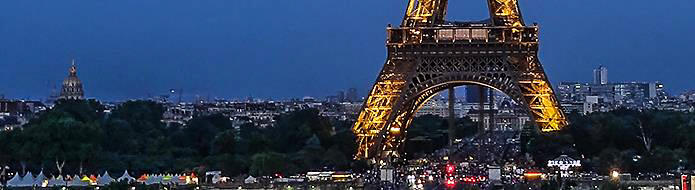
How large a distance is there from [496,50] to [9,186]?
17591 millimetres

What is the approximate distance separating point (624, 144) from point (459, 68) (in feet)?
27.0

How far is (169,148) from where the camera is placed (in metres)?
53.3

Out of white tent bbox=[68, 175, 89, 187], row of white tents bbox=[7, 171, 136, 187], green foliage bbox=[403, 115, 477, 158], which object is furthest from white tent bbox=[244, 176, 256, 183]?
green foliage bbox=[403, 115, 477, 158]

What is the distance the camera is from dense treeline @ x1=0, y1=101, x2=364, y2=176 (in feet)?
153

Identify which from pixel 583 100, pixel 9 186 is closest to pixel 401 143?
pixel 9 186

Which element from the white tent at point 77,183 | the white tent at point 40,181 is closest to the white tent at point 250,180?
the white tent at point 77,183

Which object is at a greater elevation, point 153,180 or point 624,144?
point 624,144

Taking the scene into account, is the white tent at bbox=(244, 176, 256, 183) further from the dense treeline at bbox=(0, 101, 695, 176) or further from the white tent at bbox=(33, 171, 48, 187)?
the white tent at bbox=(33, 171, 48, 187)

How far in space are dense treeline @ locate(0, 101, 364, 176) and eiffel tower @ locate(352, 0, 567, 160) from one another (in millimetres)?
1823

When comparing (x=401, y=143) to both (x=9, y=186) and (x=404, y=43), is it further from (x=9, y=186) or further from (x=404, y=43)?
(x=9, y=186)

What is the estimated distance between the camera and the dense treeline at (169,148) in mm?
46594

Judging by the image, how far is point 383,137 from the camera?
48.8 metres

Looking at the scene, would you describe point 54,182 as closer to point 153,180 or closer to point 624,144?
point 153,180

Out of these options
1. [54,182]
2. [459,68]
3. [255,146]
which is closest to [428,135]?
[255,146]
